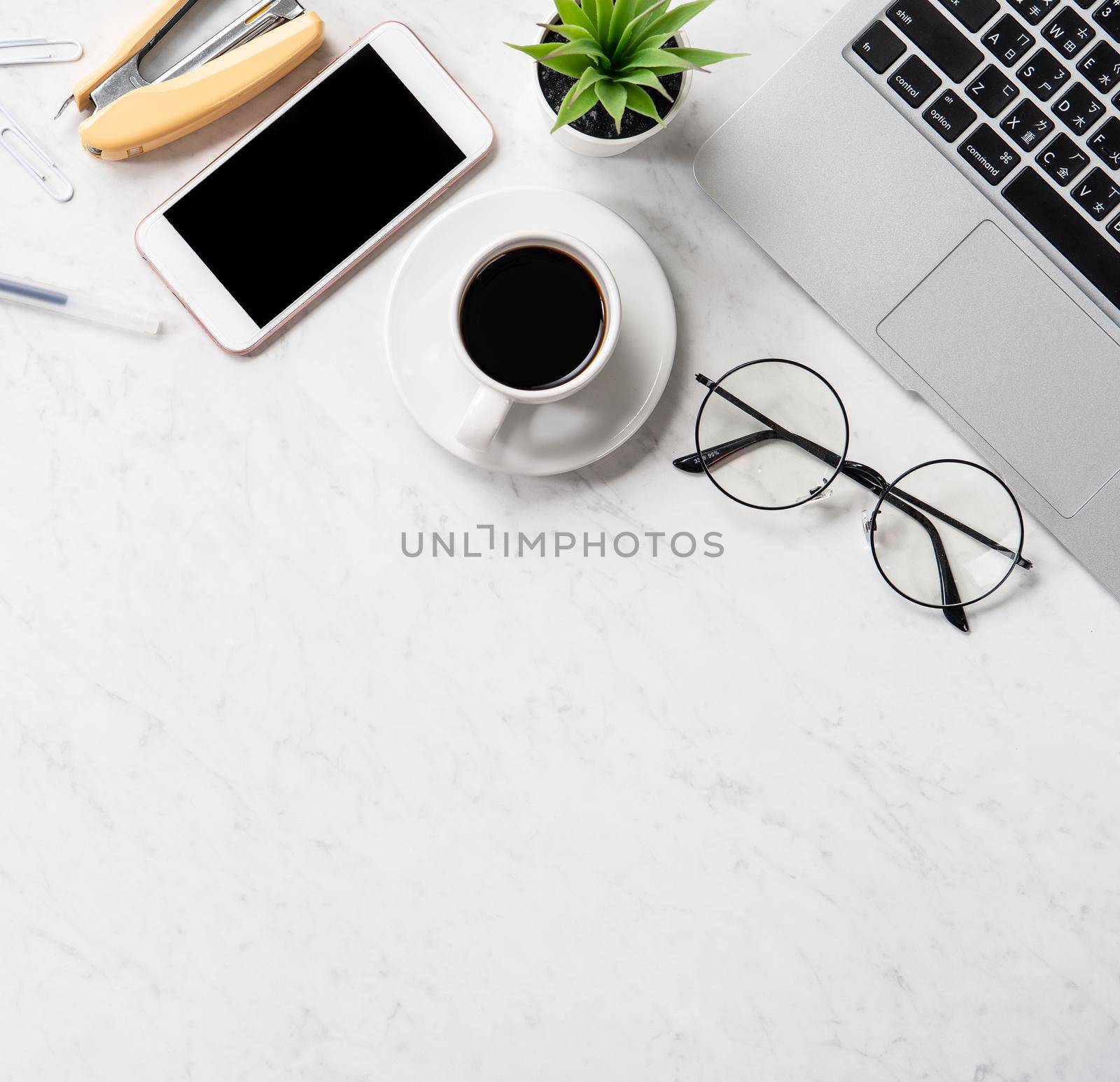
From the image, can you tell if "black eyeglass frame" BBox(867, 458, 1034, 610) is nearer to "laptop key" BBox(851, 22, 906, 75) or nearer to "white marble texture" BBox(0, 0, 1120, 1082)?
"white marble texture" BBox(0, 0, 1120, 1082)

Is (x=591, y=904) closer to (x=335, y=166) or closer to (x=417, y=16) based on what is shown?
(x=335, y=166)

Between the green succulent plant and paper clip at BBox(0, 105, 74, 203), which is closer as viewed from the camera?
the green succulent plant

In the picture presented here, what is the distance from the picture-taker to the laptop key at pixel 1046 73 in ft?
1.96

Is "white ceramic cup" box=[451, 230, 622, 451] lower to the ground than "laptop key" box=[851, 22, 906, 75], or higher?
lower

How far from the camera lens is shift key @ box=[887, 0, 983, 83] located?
60 cm

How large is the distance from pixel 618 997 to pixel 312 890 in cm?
27

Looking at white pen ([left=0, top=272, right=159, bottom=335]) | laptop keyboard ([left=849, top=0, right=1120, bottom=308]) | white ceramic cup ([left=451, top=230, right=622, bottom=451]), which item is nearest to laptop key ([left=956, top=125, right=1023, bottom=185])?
laptop keyboard ([left=849, top=0, right=1120, bottom=308])

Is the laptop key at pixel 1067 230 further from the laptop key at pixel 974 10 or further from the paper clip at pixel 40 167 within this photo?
the paper clip at pixel 40 167

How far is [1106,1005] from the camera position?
2.34 feet

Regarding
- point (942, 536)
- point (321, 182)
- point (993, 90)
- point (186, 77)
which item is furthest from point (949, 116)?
point (186, 77)

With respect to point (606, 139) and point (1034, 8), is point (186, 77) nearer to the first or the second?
point (606, 139)

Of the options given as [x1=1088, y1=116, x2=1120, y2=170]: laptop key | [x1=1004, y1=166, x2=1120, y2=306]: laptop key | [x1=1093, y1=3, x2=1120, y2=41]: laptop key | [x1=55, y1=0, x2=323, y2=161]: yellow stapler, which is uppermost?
[x1=1093, y1=3, x2=1120, y2=41]: laptop key

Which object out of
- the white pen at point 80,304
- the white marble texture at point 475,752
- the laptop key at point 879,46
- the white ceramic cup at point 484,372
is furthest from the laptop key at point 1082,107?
the white pen at point 80,304

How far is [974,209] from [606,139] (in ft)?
0.92
